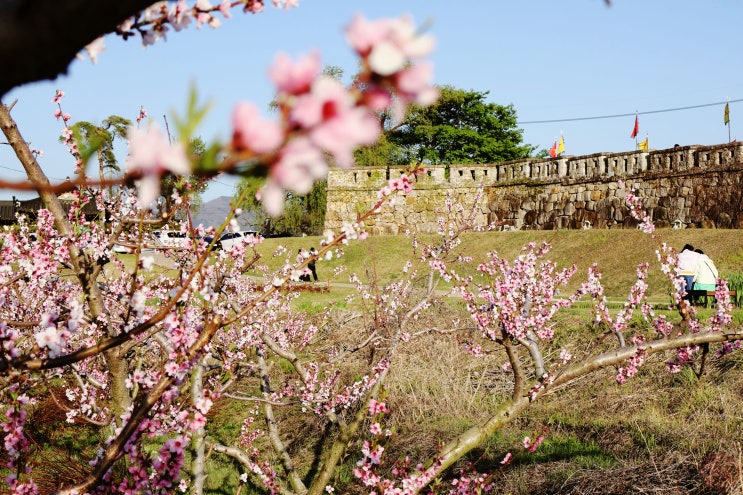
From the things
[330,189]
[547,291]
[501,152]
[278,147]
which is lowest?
[547,291]

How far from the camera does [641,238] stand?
2156cm

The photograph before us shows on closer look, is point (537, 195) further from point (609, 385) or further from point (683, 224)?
point (609, 385)

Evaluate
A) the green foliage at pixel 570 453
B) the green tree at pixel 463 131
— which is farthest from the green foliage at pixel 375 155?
the green foliage at pixel 570 453

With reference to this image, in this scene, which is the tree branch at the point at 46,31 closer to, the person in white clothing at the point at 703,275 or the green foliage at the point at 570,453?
the green foliage at the point at 570,453

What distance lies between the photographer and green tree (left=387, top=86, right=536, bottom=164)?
42.8 meters

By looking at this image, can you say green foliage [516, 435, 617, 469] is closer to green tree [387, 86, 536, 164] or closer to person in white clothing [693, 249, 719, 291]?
person in white clothing [693, 249, 719, 291]

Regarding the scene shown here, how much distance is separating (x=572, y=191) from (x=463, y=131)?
52.6 feet

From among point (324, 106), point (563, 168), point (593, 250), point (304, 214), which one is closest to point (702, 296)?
point (593, 250)

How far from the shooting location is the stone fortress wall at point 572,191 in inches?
884

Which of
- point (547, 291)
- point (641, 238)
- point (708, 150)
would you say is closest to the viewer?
point (547, 291)

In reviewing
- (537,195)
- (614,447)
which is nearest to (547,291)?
(614,447)

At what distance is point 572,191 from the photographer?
2752cm

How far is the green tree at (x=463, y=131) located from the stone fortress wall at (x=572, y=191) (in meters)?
11.7

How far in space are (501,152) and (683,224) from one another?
21074mm
